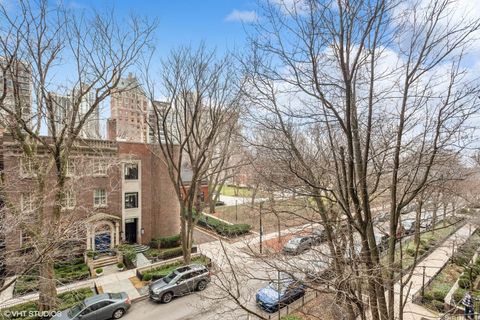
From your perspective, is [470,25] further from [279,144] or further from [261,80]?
[279,144]

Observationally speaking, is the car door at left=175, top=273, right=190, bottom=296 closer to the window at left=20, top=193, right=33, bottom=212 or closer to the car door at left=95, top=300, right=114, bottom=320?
the car door at left=95, top=300, right=114, bottom=320

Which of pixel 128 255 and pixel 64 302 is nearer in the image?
pixel 64 302

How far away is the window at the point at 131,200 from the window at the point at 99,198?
1627 millimetres

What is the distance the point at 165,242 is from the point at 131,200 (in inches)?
169

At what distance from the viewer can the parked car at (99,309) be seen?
33.9 ft

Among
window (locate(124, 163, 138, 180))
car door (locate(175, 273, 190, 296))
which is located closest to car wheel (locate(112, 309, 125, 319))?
car door (locate(175, 273, 190, 296))

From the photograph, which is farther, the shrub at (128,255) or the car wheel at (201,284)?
the shrub at (128,255)

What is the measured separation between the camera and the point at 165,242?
19.9 metres

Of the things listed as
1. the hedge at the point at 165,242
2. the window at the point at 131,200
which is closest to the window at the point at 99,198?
the window at the point at 131,200

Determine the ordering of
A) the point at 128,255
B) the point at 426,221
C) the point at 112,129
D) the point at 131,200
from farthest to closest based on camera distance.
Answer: the point at 112,129 < the point at 131,200 < the point at 128,255 < the point at 426,221

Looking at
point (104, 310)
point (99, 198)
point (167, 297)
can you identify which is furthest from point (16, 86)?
point (167, 297)

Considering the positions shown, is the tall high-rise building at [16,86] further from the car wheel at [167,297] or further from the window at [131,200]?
the car wheel at [167,297]

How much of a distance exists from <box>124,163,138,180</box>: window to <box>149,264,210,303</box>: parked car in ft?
31.0

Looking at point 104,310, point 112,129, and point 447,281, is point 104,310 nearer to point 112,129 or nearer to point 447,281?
point 112,129
